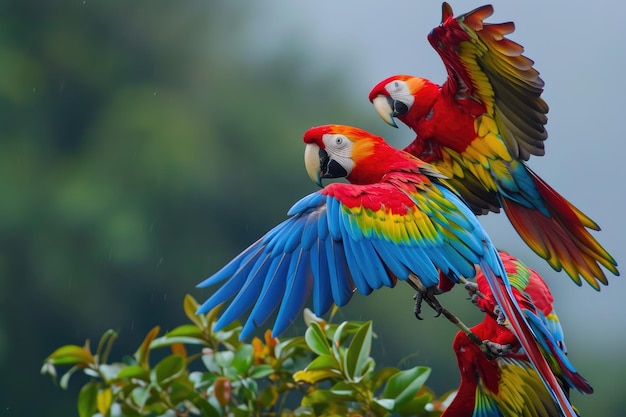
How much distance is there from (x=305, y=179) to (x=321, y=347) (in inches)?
91.0

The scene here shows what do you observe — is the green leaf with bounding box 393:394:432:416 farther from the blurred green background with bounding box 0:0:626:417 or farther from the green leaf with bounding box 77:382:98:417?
the blurred green background with bounding box 0:0:626:417

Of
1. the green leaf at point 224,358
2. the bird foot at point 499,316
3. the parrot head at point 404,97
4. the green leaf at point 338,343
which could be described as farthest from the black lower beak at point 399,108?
the green leaf at point 224,358

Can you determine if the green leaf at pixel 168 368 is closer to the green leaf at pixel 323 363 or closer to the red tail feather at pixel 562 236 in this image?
the green leaf at pixel 323 363

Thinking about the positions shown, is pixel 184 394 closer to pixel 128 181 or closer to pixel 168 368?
pixel 168 368

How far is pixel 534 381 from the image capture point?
70 centimetres

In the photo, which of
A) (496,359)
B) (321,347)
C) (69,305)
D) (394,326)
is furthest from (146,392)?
(69,305)

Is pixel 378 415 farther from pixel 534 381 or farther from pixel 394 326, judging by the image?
pixel 394 326

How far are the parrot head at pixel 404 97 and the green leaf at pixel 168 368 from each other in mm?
440

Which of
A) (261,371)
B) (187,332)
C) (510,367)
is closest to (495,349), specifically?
(510,367)

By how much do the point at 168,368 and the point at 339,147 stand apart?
0.45m

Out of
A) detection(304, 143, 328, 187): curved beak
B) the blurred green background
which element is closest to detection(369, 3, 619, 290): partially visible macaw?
detection(304, 143, 328, 187): curved beak

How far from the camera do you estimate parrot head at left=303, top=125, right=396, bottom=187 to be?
2.37 ft

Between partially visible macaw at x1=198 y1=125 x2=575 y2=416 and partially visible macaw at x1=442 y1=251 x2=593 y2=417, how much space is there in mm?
48

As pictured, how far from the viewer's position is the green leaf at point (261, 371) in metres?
1.01
